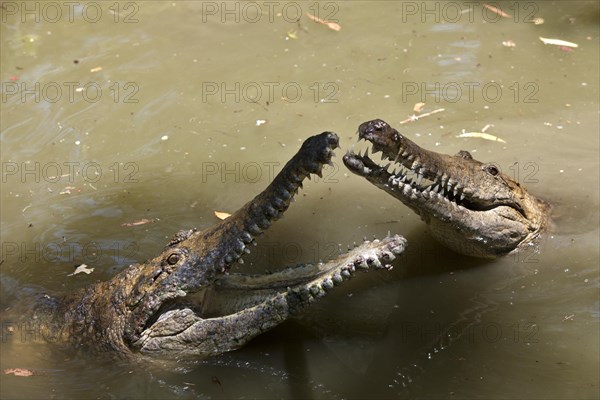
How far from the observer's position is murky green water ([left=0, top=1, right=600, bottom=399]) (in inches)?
196

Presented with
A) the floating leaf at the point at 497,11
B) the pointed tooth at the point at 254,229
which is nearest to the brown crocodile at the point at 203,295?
the pointed tooth at the point at 254,229

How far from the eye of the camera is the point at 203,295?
510cm

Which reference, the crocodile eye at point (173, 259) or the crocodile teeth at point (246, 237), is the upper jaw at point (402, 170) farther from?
the crocodile eye at point (173, 259)

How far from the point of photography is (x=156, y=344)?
498 centimetres

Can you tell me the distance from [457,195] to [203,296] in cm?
208

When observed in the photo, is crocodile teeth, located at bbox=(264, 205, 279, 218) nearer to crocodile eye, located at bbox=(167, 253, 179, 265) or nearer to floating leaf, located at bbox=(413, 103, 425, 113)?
crocodile eye, located at bbox=(167, 253, 179, 265)

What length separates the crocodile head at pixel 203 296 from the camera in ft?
15.2

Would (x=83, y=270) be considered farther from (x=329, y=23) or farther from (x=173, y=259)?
(x=329, y=23)

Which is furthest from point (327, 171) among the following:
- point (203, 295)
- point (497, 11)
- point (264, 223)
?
point (497, 11)

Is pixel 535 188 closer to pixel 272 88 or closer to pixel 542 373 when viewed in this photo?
pixel 542 373

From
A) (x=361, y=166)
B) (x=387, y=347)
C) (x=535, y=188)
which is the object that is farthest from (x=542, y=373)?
(x=535, y=188)

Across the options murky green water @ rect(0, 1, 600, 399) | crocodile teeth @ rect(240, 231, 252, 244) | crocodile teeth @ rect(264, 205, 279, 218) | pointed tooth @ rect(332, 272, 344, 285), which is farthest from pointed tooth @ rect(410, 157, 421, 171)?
crocodile teeth @ rect(240, 231, 252, 244)

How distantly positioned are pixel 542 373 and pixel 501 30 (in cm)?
519

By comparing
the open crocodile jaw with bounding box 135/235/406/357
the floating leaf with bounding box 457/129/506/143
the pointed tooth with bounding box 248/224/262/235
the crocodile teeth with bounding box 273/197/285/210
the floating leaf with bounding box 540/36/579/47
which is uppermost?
the crocodile teeth with bounding box 273/197/285/210
